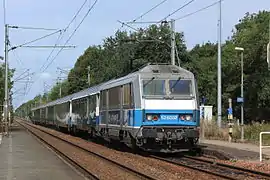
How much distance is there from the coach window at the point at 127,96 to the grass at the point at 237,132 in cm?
723

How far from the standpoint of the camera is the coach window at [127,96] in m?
20.8

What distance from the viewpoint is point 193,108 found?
2017cm

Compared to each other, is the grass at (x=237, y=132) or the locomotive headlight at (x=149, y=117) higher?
the locomotive headlight at (x=149, y=117)

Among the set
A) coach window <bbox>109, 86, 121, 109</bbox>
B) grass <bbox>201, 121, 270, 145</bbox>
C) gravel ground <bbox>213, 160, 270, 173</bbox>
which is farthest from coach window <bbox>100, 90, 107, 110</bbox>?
gravel ground <bbox>213, 160, 270, 173</bbox>

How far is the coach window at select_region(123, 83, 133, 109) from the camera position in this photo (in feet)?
68.2

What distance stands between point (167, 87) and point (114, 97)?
13.1 feet

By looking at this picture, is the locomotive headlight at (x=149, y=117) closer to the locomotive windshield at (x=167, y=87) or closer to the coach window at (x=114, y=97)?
the locomotive windshield at (x=167, y=87)

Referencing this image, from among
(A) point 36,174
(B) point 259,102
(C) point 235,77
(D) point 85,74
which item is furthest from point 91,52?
(A) point 36,174

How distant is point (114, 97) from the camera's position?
23734mm

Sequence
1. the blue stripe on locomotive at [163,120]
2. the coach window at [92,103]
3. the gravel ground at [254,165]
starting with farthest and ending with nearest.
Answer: the coach window at [92,103] → the blue stripe on locomotive at [163,120] → the gravel ground at [254,165]

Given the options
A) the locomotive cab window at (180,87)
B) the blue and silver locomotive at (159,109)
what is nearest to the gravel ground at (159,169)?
the blue and silver locomotive at (159,109)

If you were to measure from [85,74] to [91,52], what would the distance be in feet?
21.3

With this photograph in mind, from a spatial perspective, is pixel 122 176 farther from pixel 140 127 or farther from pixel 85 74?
pixel 85 74

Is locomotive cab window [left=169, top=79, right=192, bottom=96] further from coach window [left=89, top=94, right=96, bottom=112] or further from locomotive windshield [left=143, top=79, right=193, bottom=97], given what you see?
coach window [left=89, top=94, right=96, bottom=112]
